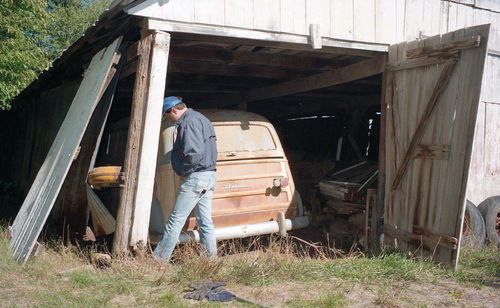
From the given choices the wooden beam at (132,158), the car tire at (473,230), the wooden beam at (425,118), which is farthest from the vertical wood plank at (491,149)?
the wooden beam at (132,158)

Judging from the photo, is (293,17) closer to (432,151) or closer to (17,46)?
(432,151)

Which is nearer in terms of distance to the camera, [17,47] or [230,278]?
[230,278]

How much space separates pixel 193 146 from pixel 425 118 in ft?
9.79

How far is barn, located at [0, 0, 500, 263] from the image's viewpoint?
4.92m

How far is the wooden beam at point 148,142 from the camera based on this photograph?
486cm

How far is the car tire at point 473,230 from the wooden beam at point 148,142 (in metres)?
4.44

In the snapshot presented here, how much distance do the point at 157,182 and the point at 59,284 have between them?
185cm

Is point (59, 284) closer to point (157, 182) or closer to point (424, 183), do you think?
point (157, 182)

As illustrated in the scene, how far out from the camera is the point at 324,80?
772cm

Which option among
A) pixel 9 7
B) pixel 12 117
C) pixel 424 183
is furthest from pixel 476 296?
pixel 12 117

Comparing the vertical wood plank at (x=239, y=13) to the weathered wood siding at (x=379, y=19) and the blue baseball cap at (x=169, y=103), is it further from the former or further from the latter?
the blue baseball cap at (x=169, y=103)

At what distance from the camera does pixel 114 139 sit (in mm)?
7625

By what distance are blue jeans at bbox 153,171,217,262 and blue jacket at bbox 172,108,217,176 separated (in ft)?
0.36

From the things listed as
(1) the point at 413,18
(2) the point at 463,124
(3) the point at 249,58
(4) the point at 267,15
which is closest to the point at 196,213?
(4) the point at 267,15
